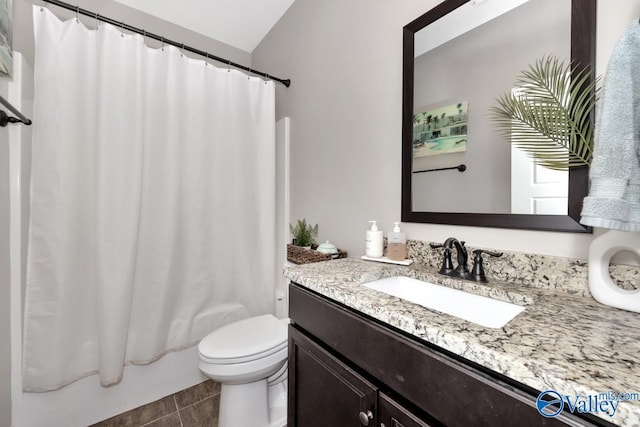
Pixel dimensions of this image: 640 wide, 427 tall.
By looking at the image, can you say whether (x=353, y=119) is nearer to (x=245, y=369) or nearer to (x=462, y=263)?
(x=462, y=263)

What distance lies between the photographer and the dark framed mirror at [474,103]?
762mm

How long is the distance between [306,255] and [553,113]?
115cm

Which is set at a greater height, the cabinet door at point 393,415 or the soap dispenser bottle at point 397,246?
the soap dispenser bottle at point 397,246

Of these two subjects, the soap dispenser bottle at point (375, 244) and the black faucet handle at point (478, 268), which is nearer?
the black faucet handle at point (478, 268)

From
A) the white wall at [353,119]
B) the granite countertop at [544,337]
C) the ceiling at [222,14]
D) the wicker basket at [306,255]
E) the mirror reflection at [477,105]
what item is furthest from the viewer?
the ceiling at [222,14]

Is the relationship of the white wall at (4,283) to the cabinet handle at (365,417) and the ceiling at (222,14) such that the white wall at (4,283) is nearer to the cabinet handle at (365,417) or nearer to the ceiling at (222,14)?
the ceiling at (222,14)

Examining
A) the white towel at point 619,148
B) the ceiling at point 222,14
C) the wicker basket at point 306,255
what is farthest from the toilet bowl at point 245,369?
the ceiling at point 222,14

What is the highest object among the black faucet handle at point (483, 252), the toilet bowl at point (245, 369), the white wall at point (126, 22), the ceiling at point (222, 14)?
the ceiling at point (222, 14)

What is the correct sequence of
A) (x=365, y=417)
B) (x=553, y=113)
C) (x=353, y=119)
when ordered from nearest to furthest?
1. (x=365, y=417)
2. (x=553, y=113)
3. (x=353, y=119)

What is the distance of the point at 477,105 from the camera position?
95 centimetres

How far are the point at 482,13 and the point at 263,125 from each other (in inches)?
53.2

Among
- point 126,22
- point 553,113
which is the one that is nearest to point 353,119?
point 553,113

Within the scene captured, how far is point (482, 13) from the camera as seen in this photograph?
942 mm

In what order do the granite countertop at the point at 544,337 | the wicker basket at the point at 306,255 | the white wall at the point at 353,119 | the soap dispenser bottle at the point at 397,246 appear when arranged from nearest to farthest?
the granite countertop at the point at 544,337
the white wall at the point at 353,119
the soap dispenser bottle at the point at 397,246
the wicker basket at the point at 306,255
